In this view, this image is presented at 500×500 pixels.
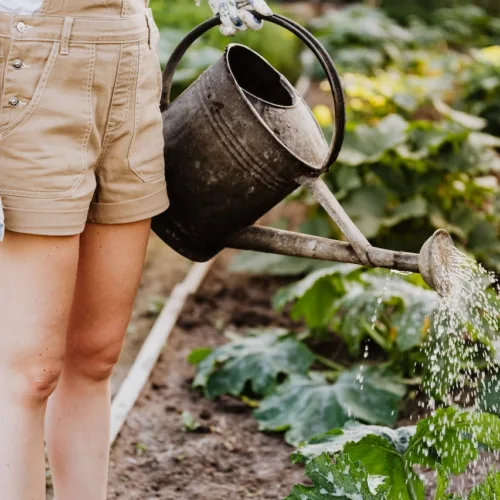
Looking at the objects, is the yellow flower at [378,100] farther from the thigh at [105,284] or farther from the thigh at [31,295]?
the thigh at [31,295]

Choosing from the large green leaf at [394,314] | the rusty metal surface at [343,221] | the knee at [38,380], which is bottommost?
the large green leaf at [394,314]

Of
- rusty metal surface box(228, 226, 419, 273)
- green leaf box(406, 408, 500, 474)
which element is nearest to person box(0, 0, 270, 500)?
rusty metal surface box(228, 226, 419, 273)

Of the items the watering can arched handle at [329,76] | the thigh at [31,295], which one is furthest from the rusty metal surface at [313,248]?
the thigh at [31,295]

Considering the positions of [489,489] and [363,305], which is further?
[363,305]

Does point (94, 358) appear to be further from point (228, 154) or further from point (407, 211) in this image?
point (407, 211)

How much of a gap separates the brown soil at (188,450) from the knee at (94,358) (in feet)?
2.17

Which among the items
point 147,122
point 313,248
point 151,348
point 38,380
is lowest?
point 151,348

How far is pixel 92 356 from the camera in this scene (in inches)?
75.8

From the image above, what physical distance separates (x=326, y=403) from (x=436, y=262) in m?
1.18

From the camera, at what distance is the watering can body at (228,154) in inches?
76.5

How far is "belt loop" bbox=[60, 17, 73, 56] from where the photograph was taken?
5.39 ft

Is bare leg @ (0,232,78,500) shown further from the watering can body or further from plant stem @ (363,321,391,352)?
plant stem @ (363,321,391,352)

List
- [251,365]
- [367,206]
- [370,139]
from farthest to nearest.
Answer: [370,139], [367,206], [251,365]

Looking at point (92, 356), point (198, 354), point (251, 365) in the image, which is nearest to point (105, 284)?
point (92, 356)
